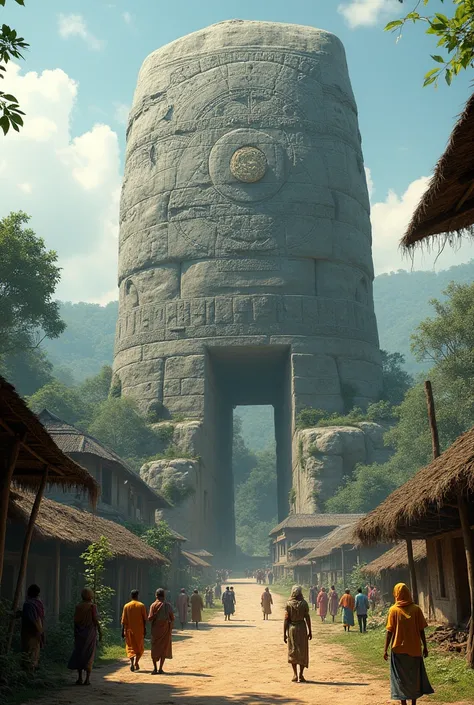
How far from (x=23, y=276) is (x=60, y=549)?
2447 cm

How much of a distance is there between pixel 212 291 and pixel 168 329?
10.3ft

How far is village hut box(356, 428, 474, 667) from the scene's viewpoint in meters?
10.8

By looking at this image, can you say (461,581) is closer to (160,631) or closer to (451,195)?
(160,631)

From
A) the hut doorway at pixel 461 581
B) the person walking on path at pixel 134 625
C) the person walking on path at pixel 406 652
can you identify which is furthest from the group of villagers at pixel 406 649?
the hut doorway at pixel 461 581

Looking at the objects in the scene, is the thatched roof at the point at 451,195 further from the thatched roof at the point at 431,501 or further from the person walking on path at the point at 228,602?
the person walking on path at the point at 228,602

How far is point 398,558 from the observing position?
19.2m

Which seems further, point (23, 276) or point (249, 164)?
point (249, 164)

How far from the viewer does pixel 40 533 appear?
45.4 feet

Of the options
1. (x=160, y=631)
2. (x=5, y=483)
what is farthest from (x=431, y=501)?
(x=5, y=483)

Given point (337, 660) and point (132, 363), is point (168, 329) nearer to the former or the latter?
point (132, 363)

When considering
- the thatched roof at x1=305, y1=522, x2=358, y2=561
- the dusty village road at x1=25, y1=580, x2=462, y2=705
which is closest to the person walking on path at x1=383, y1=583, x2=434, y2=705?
the dusty village road at x1=25, y1=580, x2=462, y2=705

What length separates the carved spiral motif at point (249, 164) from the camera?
147ft

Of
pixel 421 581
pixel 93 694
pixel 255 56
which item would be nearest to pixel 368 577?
pixel 421 581

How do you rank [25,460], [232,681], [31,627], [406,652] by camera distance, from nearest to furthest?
[406,652] < [31,627] < [25,460] < [232,681]
